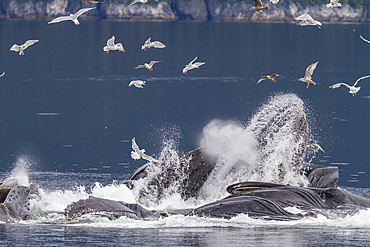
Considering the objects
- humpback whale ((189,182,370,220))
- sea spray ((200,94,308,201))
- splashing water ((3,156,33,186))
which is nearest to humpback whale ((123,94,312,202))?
sea spray ((200,94,308,201))

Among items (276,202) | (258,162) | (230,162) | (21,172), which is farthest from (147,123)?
(276,202)

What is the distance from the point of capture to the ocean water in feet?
78.7

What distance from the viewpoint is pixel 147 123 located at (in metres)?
50.5

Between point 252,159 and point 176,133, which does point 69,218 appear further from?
point 176,133

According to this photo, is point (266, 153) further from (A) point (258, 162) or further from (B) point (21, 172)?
(B) point (21, 172)

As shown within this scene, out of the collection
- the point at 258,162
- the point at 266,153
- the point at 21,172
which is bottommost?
the point at 21,172

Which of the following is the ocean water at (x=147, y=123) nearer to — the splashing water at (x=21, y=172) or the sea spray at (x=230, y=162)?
the splashing water at (x=21, y=172)

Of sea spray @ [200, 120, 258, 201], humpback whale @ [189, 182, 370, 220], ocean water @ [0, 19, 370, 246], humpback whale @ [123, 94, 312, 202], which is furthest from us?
sea spray @ [200, 120, 258, 201]

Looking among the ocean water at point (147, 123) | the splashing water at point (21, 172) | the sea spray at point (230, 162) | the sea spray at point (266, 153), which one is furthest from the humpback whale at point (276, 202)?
the splashing water at point (21, 172)

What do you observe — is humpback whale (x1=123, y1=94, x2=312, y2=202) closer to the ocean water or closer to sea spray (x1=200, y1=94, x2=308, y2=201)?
sea spray (x1=200, y1=94, x2=308, y2=201)

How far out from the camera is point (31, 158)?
38.8 m

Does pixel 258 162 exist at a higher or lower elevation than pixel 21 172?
higher

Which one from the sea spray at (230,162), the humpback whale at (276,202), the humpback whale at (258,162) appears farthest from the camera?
the sea spray at (230,162)

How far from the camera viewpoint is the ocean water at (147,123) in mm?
23984
